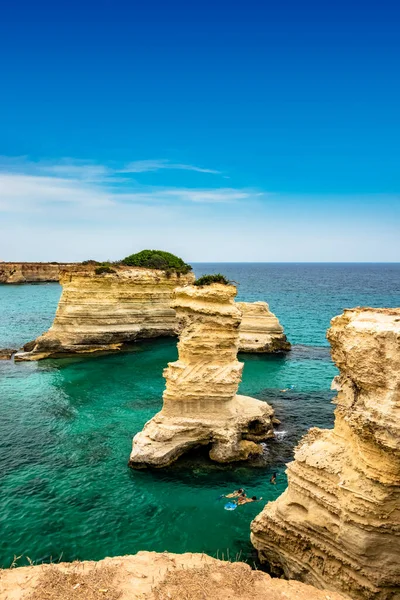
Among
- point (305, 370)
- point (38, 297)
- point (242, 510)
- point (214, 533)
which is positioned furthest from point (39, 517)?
point (38, 297)

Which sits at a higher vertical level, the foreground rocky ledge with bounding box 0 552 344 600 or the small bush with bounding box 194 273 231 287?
the small bush with bounding box 194 273 231 287

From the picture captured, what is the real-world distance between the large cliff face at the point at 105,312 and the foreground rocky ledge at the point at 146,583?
99.0 ft

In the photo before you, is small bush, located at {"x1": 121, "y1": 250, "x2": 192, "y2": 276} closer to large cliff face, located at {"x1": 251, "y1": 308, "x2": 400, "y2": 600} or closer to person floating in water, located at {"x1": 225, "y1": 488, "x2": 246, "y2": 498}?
person floating in water, located at {"x1": 225, "y1": 488, "x2": 246, "y2": 498}

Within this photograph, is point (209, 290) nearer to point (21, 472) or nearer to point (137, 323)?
point (21, 472)

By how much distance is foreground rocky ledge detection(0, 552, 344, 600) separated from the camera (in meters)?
9.13

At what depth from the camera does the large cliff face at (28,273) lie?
12031 centimetres

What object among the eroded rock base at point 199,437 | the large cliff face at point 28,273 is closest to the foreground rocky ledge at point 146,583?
the eroded rock base at point 199,437

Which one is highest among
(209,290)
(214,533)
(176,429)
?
(209,290)

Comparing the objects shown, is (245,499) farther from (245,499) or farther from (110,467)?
(110,467)

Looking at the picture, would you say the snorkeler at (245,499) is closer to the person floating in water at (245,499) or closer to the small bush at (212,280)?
the person floating in water at (245,499)

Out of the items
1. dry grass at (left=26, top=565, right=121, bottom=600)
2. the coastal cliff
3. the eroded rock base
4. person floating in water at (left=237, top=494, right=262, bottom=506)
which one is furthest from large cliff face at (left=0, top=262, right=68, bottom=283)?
dry grass at (left=26, top=565, right=121, bottom=600)

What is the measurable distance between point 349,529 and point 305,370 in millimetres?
26385

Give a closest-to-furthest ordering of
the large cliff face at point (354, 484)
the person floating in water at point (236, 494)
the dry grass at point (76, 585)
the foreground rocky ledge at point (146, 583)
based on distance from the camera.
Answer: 1. the dry grass at point (76, 585)
2. the foreground rocky ledge at point (146, 583)
3. the large cliff face at point (354, 484)
4. the person floating in water at point (236, 494)

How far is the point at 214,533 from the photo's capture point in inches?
592
